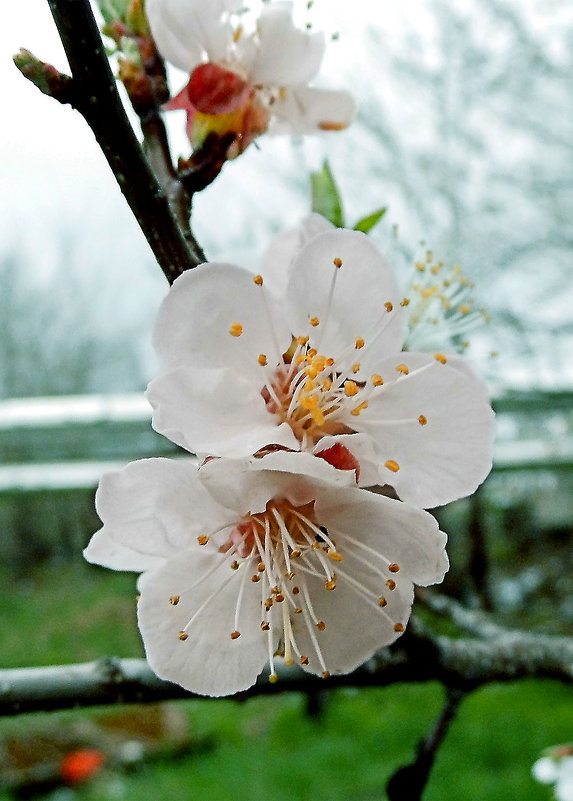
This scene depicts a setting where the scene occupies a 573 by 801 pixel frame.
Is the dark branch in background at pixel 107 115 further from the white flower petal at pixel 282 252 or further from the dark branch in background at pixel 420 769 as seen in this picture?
the dark branch in background at pixel 420 769

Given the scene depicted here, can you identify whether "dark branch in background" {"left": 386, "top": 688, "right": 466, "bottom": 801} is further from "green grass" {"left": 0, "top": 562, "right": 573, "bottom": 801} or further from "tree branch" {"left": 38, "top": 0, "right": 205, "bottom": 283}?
"green grass" {"left": 0, "top": 562, "right": 573, "bottom": 801}

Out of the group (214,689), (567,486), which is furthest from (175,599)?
(567,486)

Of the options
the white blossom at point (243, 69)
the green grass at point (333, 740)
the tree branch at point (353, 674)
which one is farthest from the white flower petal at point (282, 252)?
the green grass at point (333, 740)

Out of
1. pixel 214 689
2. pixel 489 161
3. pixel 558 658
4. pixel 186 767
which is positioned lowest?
pixel 186 767

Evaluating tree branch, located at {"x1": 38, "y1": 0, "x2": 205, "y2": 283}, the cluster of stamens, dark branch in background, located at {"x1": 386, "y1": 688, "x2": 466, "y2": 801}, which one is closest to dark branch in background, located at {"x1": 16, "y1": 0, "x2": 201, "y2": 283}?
tree branch, located at {"x1": 38, "y1": 0, "x2": 205, "y2": 283}

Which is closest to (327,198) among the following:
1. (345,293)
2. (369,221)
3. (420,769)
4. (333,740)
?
(369,221)

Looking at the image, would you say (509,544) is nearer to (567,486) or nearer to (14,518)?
(567,486)
